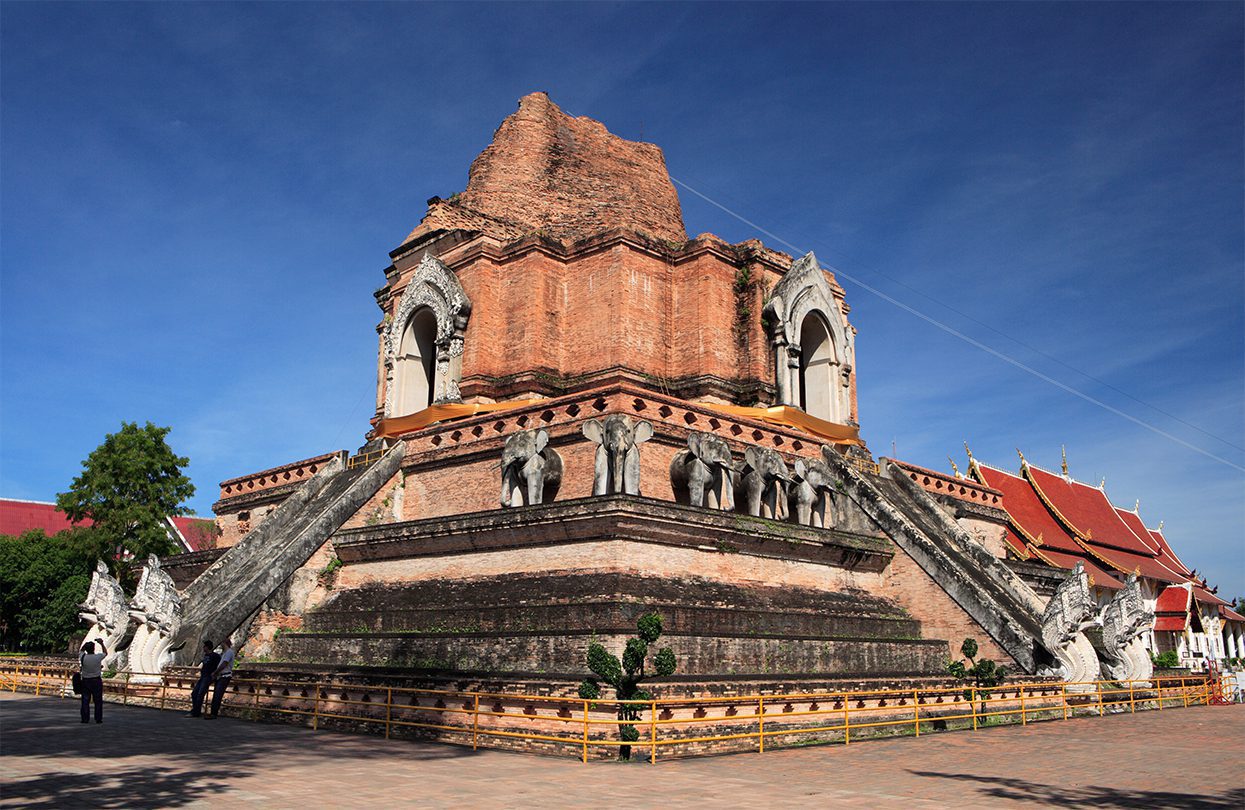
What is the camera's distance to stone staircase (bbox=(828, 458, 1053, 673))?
16172mm

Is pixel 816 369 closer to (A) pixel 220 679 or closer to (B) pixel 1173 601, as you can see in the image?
(A) pixel 220 679

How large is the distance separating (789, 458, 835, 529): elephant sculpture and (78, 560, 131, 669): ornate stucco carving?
1107cm

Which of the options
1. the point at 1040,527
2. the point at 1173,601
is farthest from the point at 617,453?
the point at 1173,601

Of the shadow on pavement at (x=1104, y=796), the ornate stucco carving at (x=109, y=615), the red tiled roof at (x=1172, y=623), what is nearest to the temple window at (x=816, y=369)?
the shadow on pavement at (x=1104, y=796)

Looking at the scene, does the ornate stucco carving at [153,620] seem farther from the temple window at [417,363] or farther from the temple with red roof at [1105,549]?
the temple with red roof at [1105,549]

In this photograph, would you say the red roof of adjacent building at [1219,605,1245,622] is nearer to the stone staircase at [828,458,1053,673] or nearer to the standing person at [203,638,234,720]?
the stone staircase at [828,458,1053,673]

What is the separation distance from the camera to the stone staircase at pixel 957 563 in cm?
1617

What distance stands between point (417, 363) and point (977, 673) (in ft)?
45.5

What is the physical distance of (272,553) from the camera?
1758 cm

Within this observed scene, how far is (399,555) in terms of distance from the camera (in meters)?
16.6

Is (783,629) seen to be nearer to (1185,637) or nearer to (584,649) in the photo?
(584,649)

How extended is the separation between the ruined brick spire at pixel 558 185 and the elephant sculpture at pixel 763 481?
281 inches

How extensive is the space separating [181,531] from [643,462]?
1373 inches

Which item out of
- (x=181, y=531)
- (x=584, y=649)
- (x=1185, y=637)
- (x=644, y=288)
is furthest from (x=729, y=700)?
(x=181, y=531)
